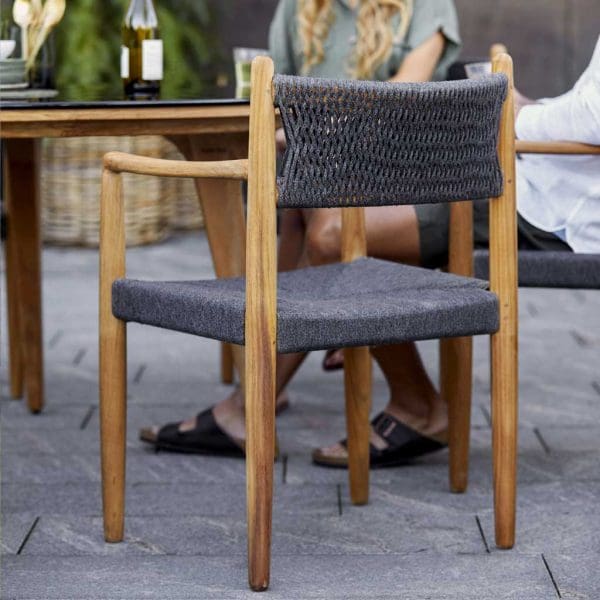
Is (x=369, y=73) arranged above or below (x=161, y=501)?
above

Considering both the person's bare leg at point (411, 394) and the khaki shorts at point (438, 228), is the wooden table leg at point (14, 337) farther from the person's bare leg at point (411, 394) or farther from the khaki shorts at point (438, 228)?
the khaki shorts at point (438, 228)

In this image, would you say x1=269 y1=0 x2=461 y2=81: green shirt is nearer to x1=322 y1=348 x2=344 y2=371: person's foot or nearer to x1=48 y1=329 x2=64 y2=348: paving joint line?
x1=322 y1=348 x2=344 y2=371: person's foot

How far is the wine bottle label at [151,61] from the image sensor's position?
310cm

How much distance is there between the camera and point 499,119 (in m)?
2.41

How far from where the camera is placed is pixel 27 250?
11.8 feet

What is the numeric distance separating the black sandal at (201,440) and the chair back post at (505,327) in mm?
826

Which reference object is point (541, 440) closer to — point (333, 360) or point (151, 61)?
point (333, 360)

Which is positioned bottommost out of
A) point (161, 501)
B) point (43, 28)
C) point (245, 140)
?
point (161, 501)

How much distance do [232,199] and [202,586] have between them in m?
0.99

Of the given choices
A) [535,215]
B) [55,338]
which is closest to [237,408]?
[535,215]

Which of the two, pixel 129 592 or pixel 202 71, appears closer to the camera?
pixel 129 592

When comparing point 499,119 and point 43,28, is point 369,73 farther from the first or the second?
point 499,119

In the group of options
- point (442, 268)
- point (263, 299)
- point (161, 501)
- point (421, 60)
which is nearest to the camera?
point (263, 299)

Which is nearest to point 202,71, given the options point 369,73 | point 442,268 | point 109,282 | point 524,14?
point 524,14
